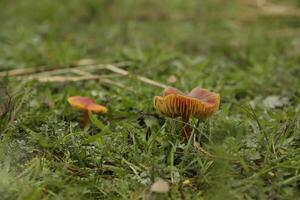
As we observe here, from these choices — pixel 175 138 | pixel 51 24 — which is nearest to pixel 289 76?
pixel 175 138

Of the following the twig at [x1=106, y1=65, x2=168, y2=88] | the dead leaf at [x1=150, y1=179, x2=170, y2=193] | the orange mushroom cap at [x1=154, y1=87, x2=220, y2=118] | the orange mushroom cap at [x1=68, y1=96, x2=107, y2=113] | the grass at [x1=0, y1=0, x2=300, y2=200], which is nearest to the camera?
the dead leaf at [x1=150, y1=179, x2=170, y2=193]

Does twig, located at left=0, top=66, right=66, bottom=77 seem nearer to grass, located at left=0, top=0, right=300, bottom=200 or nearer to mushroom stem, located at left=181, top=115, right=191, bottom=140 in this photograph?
grass, located at left=0, top=0, right=300, bottom=200

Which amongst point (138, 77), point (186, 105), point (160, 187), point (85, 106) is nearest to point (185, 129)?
point (186, 105)

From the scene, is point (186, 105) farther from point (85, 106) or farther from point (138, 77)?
point (138, 77)

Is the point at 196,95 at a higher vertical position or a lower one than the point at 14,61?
higher

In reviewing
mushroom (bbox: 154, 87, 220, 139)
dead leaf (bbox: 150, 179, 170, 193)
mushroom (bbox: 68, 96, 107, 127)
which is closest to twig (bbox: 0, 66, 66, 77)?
mushroom (bbox: 68, 96, 107, 127)

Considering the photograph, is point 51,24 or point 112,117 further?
point 51,24

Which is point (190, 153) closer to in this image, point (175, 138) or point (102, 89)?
point (175, 138)
